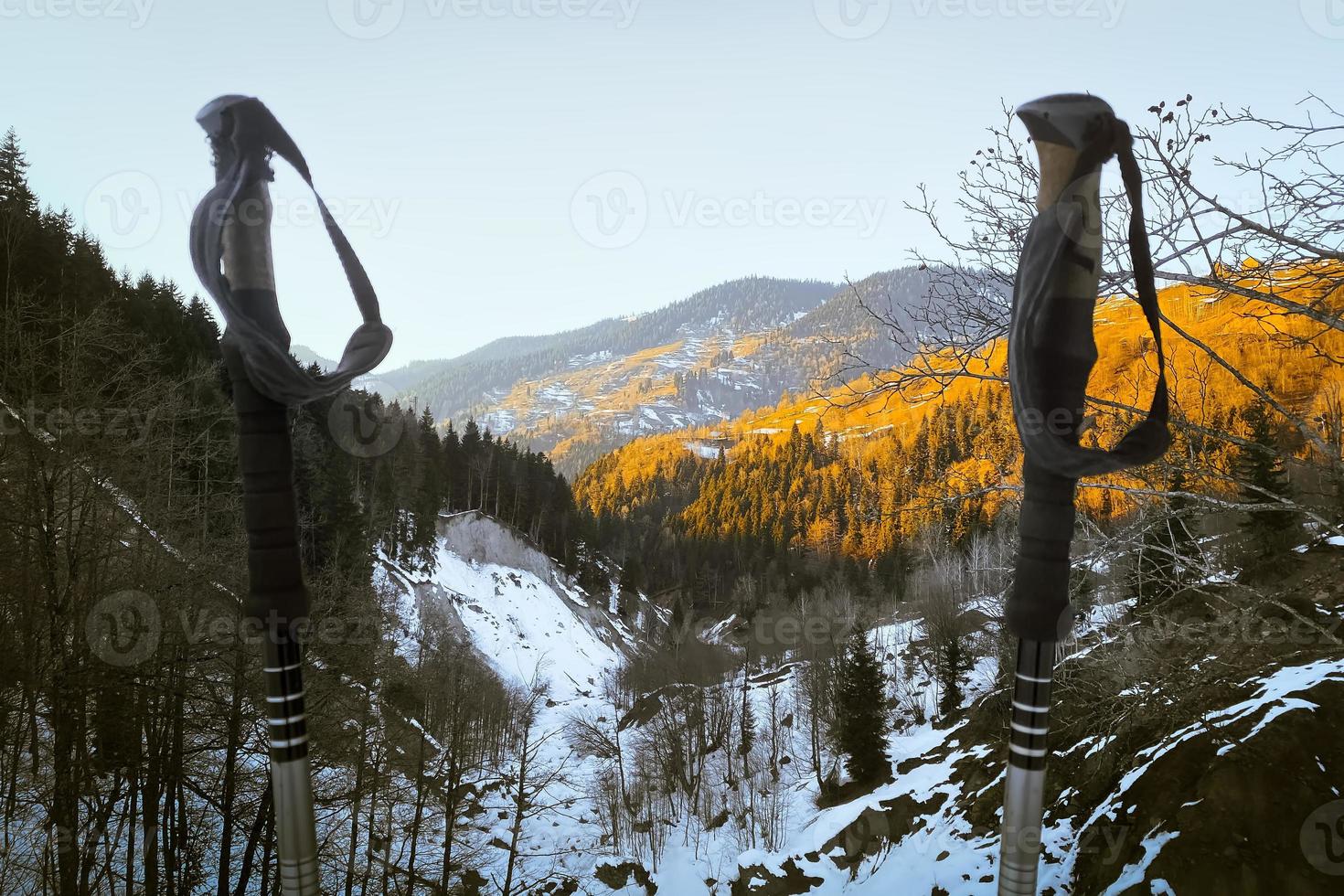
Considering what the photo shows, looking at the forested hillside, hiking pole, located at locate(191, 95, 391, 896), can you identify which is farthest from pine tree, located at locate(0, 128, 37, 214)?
hiking pole, located at locate(191, 95, 391, 896)

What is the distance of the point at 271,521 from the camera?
2.51 m

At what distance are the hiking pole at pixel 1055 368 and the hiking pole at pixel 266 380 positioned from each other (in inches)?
89.8

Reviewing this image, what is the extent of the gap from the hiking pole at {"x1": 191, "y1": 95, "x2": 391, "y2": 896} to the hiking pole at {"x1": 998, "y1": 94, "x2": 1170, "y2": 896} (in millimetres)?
2282

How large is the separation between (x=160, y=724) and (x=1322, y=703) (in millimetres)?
19927

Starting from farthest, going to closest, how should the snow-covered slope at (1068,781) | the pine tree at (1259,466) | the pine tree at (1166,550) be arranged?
the pine tree at (1259,466) < the snow-covered slope at (1068,781) < the pine tree at (1166,550)

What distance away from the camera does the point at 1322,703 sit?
6.48 m

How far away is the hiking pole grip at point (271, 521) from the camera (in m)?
2.47

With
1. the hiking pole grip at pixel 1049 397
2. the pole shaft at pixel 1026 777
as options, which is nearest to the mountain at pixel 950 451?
the hiking pole grip at pixel 1049 397

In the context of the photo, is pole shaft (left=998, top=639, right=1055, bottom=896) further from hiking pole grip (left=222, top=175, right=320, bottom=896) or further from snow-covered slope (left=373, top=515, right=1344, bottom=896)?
snow-covered slope (left=373, top=515, right=1344, bottom=896)

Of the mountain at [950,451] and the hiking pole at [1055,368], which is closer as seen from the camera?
the hiking pole at [1055,368]

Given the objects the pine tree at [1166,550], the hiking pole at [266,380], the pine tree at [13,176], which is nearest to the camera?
the hiking pole at [266,380]

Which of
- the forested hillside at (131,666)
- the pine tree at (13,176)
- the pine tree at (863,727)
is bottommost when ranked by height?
the pine tree at (863,727)

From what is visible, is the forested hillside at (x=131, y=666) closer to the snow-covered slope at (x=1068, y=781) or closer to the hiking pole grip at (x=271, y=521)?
the snow-covered slope at (x=1068, y=781)

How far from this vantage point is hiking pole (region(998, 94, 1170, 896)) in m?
2.16
